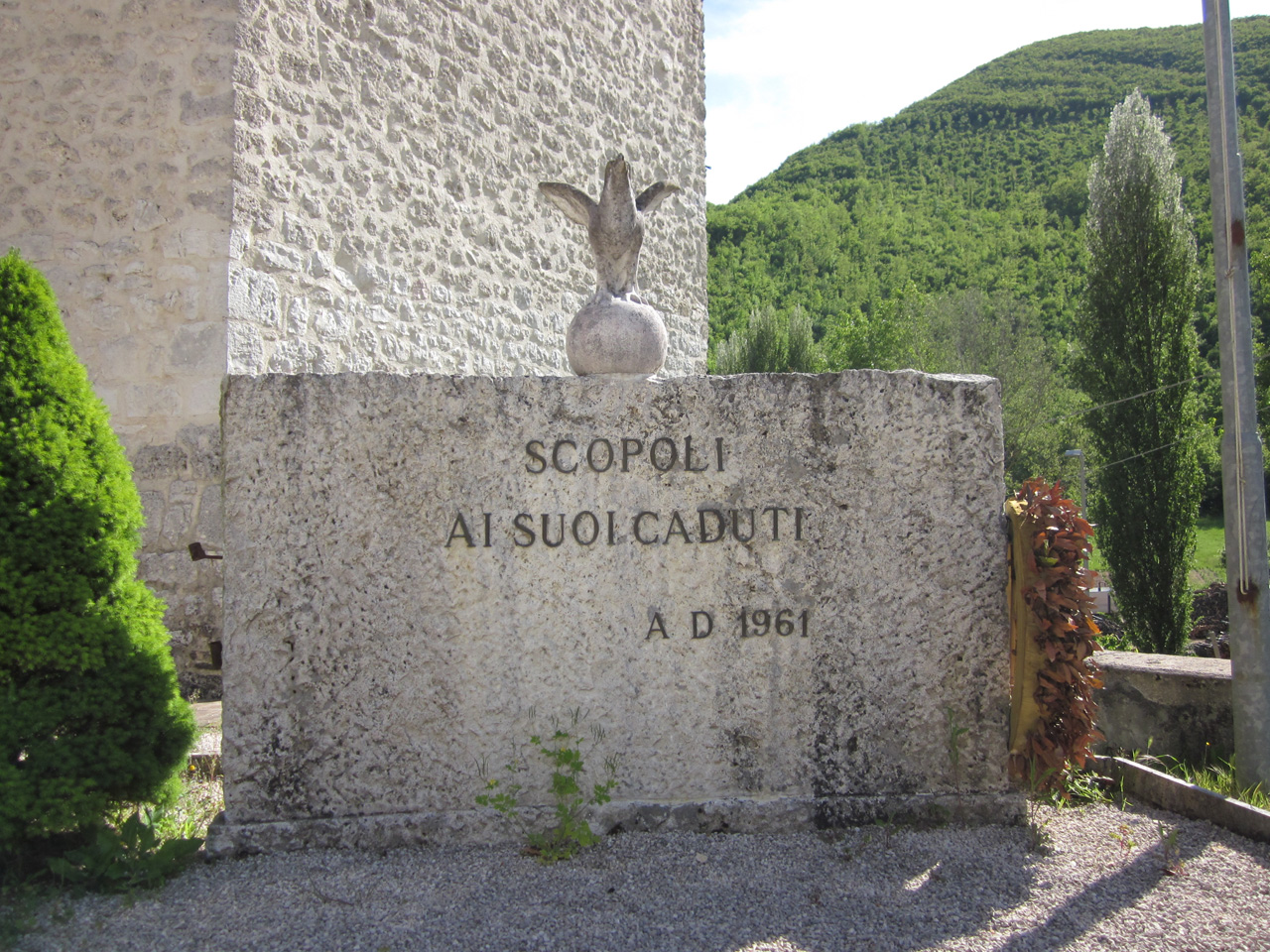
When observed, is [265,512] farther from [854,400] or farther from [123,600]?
[854,400]

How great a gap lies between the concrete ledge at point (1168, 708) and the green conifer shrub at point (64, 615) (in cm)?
379

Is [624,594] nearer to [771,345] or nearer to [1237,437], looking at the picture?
[1237,437]

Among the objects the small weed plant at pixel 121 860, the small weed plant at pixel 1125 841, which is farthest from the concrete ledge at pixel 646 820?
the small weed plant at pixel 1125 841

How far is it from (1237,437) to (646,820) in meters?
2.83

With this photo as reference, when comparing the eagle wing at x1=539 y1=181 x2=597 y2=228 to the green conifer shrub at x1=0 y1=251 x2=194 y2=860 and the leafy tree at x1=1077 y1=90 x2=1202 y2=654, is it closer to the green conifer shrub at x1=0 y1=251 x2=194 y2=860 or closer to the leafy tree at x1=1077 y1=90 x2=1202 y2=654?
the green conifer shrub at x1=0 y1=251 x2=194 y2=860

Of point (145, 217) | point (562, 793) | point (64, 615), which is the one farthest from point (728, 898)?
point (145, 217)

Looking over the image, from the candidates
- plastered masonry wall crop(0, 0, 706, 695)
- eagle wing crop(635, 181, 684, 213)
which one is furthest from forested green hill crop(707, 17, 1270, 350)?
eagle wing crop(635, 181, 684, 213)

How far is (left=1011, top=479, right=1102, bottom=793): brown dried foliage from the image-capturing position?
2.97 m

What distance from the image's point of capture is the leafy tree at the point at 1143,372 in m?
10.4

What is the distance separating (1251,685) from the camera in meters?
3.56

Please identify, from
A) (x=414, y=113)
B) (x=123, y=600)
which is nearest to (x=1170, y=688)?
(x=123, y=600)

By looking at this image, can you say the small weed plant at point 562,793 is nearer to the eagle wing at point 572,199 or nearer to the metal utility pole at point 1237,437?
the eagle wing at point 572,199

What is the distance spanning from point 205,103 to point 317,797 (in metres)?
4.11

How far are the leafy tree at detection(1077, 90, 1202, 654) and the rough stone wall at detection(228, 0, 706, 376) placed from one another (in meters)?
5.62
